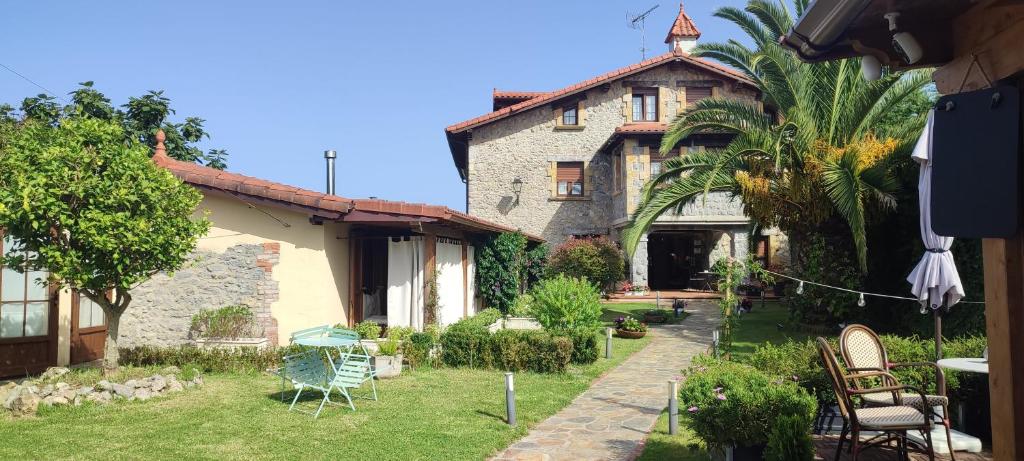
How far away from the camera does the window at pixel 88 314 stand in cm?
1195

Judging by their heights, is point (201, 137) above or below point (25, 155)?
above

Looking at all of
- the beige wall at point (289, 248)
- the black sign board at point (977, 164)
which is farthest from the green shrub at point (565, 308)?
the black sign board at point (977, 164)

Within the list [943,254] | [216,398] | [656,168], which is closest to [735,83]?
[656,168]

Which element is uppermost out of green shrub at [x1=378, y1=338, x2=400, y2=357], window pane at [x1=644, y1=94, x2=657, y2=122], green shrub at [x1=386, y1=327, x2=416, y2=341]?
window pane at [x1=644, y1=94, x2=657, y2=122]

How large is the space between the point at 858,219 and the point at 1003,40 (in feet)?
30.2

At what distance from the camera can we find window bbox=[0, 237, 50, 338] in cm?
1064

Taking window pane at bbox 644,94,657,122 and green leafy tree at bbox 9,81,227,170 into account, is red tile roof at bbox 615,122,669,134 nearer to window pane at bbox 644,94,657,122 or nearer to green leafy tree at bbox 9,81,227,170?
window pane at bbox 644,94,657,122

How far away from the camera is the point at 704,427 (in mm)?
5398

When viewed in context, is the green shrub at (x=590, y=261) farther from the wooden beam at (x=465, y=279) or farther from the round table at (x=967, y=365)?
the round table at (x=967, y=365)

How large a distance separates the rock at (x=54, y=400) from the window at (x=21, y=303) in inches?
110

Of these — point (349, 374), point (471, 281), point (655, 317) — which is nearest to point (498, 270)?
point (471, 281)

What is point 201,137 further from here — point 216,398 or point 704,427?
point 704,427

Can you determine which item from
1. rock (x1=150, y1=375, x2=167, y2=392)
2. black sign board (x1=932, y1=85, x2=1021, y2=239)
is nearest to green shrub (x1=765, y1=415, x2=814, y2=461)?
black sign board (x1=932, y1=85, x2=1021, y2=239)

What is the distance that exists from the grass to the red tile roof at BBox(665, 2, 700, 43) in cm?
2130
